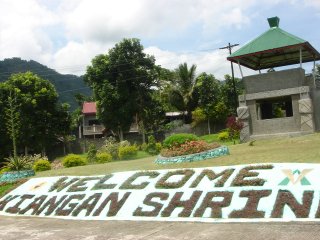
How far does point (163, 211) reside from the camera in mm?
12266

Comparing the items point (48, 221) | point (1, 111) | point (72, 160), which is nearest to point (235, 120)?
point (72, 160)

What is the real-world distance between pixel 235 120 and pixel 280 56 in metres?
5.29

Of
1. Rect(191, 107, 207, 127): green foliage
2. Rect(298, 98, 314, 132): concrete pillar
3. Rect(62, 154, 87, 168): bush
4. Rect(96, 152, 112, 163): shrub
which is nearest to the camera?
Rect(298, 98, 314, 132): concrete pillar

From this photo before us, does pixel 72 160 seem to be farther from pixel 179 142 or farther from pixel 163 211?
pixel 163 211

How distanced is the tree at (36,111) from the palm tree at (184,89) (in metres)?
12.8

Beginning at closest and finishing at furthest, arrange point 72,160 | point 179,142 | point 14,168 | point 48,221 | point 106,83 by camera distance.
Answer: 1. point 48,221
2. point 179,142
3. point 14,168
4. point 72,160
5. point 106,83

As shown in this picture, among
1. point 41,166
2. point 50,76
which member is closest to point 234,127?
point 41,166

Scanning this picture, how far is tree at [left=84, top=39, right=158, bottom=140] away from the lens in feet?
134

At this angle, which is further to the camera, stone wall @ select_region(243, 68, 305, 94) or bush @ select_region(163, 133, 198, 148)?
stone wall @ select_region(243, 68, 305, 94)

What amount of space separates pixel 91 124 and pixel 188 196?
157ft

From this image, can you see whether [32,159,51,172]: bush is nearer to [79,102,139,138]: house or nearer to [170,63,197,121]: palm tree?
[170,63,197,121]: palm tree

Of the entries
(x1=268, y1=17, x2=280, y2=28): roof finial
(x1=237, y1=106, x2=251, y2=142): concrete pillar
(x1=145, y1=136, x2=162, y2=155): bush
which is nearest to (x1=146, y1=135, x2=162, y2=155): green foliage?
(x1=145, y1=136, x2=162, y2=155): bush

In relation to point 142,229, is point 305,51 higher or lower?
higher

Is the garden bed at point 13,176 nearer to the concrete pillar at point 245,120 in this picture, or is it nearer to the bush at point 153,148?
the bush at point 153,148
